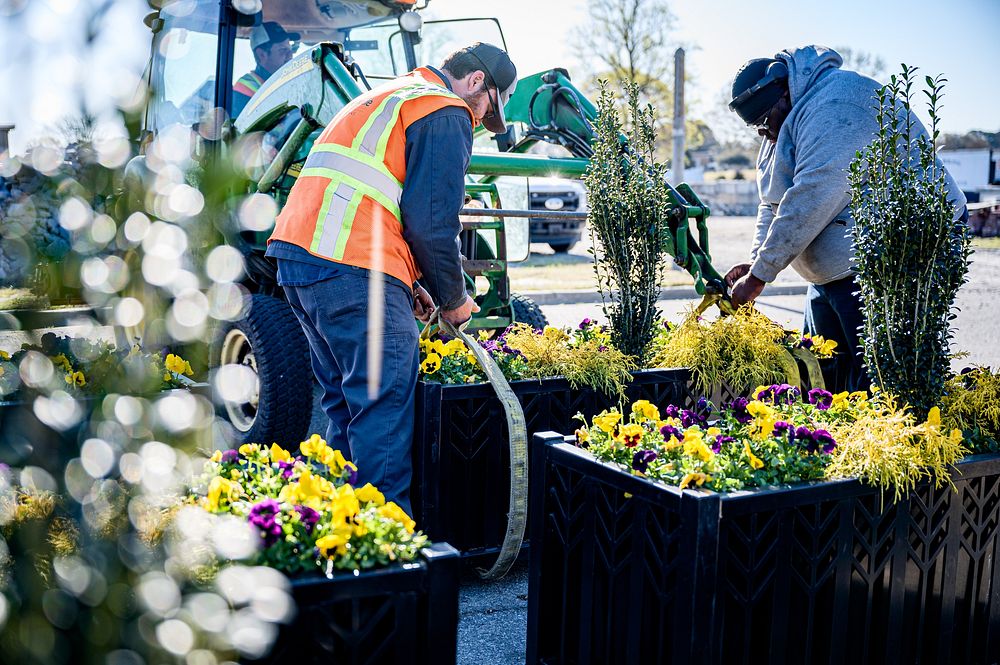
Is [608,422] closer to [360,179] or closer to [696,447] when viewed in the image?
[696,447]

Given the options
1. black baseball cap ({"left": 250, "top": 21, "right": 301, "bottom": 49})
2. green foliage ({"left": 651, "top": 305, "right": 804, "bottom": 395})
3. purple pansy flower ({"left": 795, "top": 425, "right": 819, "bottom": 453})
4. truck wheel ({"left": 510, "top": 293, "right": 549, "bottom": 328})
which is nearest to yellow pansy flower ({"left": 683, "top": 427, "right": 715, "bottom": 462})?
purple pansy flower ({"left": 795, "top": 425, "right": 819, "bottom": 453})

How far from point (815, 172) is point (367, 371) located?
2.03 metres

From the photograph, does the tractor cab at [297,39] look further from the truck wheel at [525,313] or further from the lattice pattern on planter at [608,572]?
the lattice pattern on planter at [608,572]

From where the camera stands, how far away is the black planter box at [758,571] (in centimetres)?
228

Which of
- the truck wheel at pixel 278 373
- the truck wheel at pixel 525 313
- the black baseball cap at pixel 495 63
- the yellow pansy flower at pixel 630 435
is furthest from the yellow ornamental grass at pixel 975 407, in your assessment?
the truck wheel at pixel 525 313

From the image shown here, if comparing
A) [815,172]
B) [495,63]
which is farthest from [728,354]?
[495,63]

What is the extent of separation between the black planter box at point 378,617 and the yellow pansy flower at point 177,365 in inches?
29.9

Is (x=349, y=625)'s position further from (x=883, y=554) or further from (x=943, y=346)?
(x=943, y=346)

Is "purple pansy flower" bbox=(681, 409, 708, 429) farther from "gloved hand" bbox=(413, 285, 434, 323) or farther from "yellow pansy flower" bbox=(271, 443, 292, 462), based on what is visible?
"yellow pansy flower" bbox=(271, 443, 292, 462)

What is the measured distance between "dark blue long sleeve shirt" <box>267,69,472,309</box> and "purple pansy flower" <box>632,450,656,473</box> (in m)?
1.11

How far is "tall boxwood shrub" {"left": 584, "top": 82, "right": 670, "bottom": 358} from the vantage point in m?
4.06

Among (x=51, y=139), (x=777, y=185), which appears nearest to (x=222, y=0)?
(x=777, y=185)

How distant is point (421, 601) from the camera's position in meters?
1.84

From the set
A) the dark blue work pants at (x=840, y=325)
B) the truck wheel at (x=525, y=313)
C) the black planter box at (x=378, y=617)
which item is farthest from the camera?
the truck wheel at (x=525, y=313)
